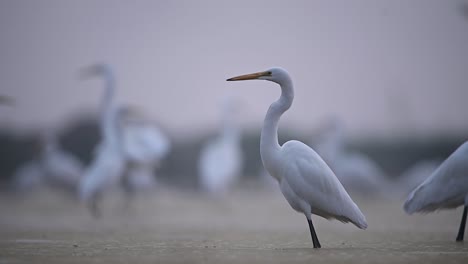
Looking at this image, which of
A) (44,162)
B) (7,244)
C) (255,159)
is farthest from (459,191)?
(255,159)

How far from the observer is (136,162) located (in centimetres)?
1658

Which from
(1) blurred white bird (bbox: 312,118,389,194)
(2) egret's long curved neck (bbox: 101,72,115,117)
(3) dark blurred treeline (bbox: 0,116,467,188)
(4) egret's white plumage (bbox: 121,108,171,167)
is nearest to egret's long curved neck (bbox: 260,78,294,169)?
(4) egret's white plumage (bbox: 121,108,171,167)

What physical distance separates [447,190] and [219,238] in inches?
114

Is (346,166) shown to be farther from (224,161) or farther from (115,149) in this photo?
(115,149)

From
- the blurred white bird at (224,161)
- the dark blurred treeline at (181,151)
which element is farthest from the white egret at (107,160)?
the dark blurred treeline at (181,151)

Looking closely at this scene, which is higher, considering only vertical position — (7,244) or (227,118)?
(227,118)

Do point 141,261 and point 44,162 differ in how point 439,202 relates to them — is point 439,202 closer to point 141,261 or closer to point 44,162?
point 141,261

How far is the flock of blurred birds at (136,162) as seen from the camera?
1527 cm

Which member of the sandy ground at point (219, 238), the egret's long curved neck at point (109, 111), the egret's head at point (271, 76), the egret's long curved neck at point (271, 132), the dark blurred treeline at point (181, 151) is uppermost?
the dark blurred treeline at point (181, 151)

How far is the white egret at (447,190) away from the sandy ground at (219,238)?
42cm

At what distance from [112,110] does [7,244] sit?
25.7ft

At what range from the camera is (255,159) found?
3831 centimetres

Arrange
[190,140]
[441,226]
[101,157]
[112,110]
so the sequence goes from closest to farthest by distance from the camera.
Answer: [441,226] < [101,157] < [112,110] < [190,140]

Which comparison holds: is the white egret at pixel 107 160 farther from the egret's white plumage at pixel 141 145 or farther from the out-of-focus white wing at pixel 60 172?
the out-of-focus white wing at pixel 60 172
